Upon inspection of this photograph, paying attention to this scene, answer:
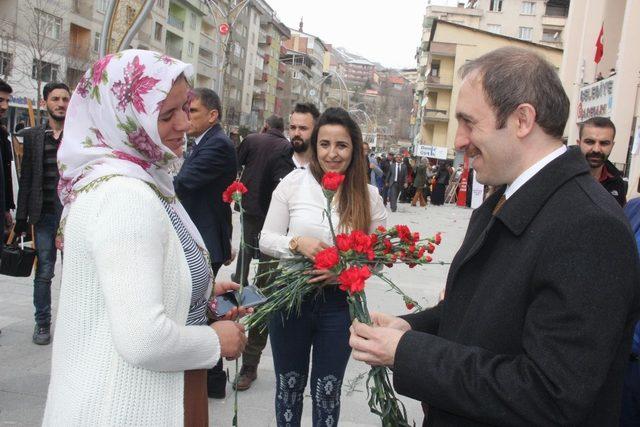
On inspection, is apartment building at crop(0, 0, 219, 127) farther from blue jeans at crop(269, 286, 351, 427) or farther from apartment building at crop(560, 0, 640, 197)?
blue jeans at crop(269, 286, 351, 427)

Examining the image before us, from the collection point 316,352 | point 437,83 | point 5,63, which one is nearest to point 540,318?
point 316,352

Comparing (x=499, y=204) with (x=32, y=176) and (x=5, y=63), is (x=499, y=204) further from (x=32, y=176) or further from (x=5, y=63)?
(x=5, y=63)

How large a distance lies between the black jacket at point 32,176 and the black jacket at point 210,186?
1.49 meters

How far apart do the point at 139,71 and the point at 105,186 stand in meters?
0.40

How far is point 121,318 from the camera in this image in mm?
1663

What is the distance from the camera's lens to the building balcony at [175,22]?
162ft

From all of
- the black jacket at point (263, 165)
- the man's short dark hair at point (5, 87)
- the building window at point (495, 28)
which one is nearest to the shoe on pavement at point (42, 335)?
the black jacket at point (263, 165)

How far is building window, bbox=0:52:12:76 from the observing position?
82.3ft

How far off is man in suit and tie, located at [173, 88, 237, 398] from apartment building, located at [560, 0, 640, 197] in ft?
24.8

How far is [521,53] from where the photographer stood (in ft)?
5.41

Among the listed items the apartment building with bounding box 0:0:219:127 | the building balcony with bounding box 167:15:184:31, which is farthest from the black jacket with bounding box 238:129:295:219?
the building balcony with bounding box 167:15:184:31

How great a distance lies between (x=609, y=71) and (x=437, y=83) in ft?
111

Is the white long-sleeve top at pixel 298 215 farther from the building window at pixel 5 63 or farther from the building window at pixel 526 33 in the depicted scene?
the building window at pixel 526 33

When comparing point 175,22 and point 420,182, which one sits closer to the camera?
point 420,182
